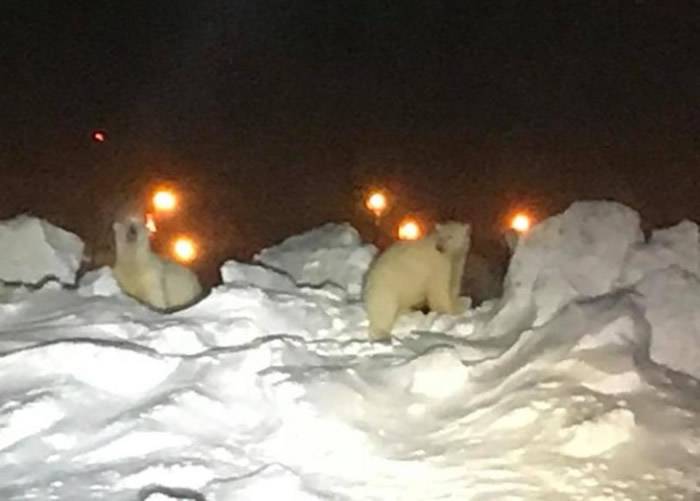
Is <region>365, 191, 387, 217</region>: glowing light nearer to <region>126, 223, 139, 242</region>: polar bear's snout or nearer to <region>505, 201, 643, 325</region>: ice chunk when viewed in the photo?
<region>505, 201, 643, 325</region>: ice chunk

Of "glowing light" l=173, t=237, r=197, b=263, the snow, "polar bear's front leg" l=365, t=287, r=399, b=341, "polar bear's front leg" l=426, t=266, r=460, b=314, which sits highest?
"glowing light" l=173, t=237, r=197, b=263

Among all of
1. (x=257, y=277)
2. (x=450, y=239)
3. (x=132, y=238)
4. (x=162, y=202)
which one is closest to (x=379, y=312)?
(x=450, y=239)

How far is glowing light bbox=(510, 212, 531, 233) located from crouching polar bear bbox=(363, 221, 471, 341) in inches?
17.5

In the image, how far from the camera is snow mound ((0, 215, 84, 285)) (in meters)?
5.05

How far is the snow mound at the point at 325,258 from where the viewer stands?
4.93 meters

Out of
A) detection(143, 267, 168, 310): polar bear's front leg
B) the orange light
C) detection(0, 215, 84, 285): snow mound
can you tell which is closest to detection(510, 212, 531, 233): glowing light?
the orange light

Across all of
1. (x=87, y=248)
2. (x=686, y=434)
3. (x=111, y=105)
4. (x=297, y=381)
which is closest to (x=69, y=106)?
(x=111, y=105)

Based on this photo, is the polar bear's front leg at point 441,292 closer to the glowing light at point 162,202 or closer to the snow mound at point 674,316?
the snow mound at point 674,316

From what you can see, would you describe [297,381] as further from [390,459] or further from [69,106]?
[69,106]

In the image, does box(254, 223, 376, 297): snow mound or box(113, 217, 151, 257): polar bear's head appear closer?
box(113, 217, 151, 257): polar bear's head

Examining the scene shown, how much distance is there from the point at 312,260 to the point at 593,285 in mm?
1130

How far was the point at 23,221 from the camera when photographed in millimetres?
5254

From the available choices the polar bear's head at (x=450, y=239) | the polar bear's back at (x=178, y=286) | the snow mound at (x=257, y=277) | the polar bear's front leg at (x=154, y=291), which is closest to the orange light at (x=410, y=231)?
the polar bear's head at (x=450, y=239)

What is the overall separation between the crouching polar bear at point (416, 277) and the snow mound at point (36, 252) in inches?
46.1
